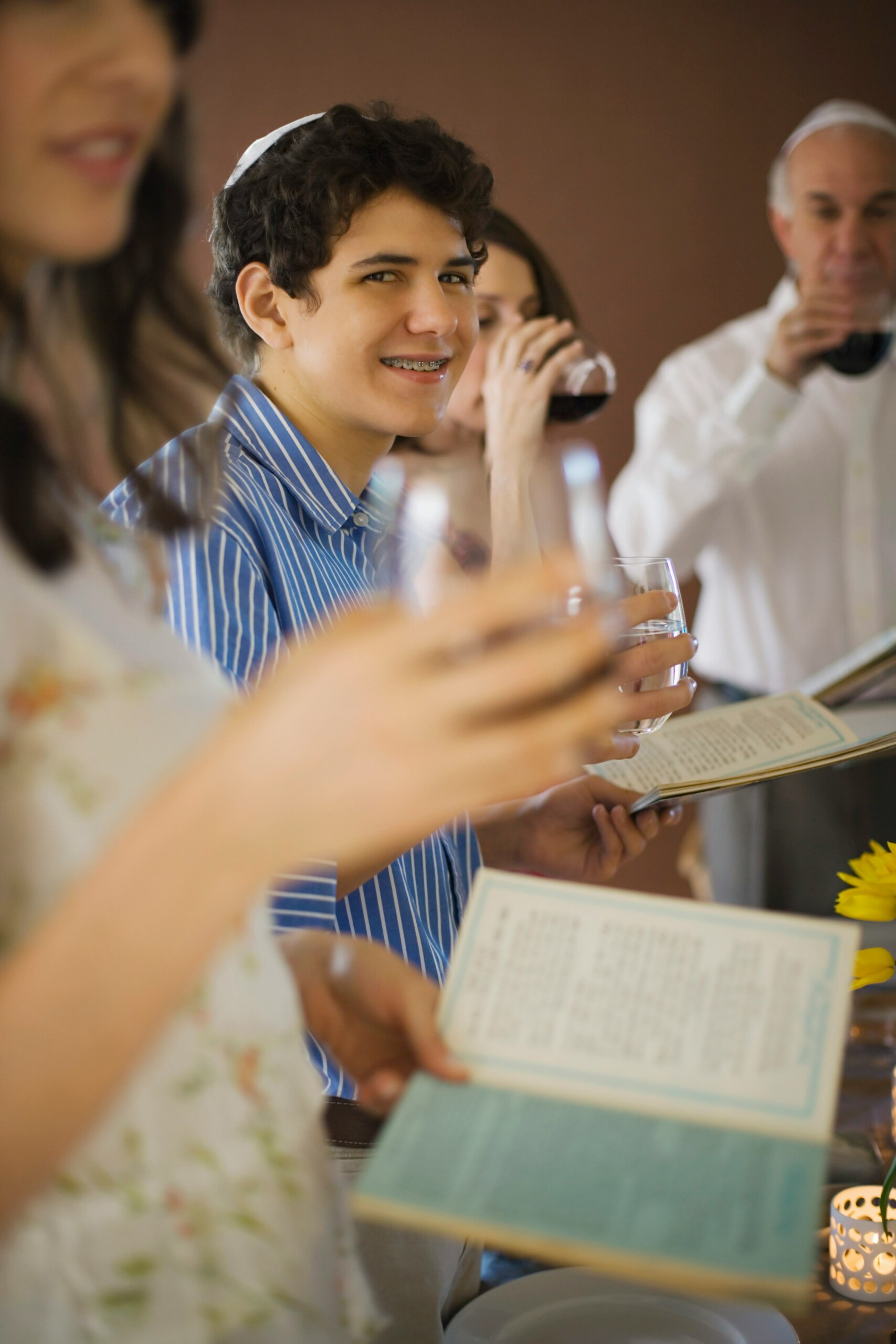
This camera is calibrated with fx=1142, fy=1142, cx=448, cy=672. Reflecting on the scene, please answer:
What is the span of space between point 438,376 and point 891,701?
2.06 ft

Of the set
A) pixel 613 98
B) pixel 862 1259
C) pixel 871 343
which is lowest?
pixel 862 1259

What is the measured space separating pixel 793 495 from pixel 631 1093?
178 centimetres

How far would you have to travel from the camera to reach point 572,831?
1.08 meters

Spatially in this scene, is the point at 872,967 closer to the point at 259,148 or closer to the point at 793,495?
the point at 259,148

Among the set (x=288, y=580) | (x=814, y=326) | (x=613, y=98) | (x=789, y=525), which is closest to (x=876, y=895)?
(x=288, y=580)

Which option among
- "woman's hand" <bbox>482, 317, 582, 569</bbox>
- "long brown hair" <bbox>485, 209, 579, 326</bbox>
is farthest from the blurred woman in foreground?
"long brown hair" <bbox>485, 209, 579, 326</bbox>

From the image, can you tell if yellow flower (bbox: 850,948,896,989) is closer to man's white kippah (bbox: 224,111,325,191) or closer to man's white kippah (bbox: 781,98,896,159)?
man's white kippah (bbox: 224,111,325,191)

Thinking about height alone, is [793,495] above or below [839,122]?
below

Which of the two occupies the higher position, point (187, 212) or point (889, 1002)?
point (187, 212)

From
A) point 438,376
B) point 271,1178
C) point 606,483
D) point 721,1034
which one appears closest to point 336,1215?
point 271,1178

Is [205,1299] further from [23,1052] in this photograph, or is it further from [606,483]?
[606,483]

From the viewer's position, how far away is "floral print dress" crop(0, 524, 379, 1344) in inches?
16.6

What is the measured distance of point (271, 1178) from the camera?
47cm

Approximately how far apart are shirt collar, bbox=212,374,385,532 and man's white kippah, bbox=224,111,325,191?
0.71 feet
